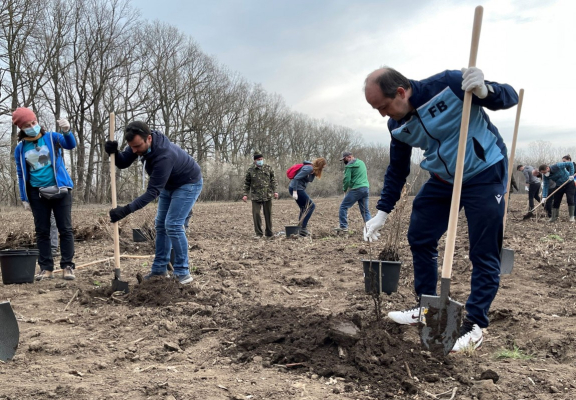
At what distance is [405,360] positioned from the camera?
8.52 ft

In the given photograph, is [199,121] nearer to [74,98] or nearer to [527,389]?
[74,98]

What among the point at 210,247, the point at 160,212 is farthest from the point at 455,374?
the point at 210,247

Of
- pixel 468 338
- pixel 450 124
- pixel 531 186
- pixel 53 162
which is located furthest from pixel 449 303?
pixel 531 186

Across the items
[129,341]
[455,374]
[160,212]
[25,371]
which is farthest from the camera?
[160,212]

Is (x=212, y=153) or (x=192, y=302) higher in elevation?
(x=212, y=153)

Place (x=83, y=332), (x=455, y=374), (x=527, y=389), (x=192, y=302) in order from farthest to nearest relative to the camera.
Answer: (x=192, y=302) → (x=83, y=332) → (x=455, y=374) → (x=527, y=389)

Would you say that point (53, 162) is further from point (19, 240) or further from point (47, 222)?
point (19, 240)

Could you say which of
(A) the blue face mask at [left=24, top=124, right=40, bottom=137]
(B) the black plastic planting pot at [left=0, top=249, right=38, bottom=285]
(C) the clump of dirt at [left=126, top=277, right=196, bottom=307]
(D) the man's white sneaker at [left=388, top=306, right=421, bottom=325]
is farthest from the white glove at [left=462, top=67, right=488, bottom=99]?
(B) the black plastic planting pot at [left=0, top=249, right=38, bottom=285]

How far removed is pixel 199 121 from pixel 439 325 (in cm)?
3092

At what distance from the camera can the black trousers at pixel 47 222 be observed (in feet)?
16.1

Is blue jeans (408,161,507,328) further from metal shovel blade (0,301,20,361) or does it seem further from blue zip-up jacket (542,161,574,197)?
blue zip-up jacket (542,161,574,197)

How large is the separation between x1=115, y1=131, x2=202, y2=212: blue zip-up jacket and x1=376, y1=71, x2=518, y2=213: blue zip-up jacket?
2449 millimetres

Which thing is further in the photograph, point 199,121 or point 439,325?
point 199,121

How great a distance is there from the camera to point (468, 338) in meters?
2.79
